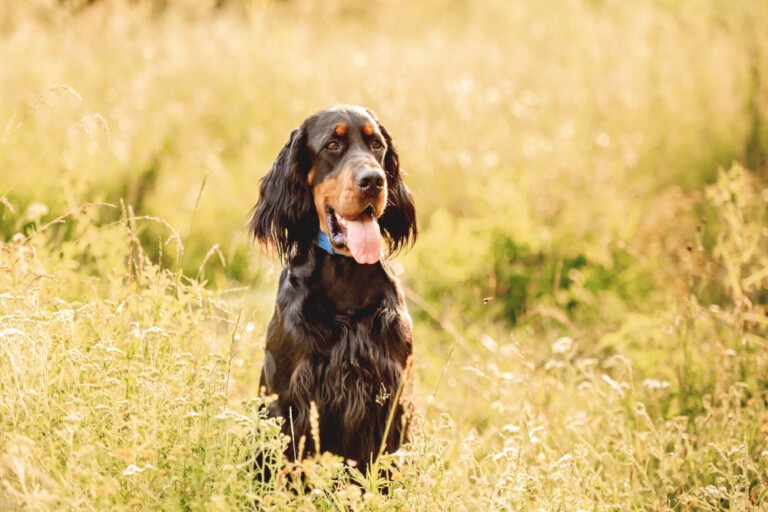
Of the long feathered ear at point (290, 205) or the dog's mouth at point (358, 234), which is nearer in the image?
the dog's mouth at point (358, 234)

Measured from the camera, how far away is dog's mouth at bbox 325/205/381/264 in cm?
285

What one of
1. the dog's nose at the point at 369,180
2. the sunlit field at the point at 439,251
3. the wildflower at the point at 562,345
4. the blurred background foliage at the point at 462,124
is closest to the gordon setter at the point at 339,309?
the dog's nose at the point at 369,180

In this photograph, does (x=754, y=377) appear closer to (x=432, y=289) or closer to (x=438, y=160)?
(x=432, y=289)

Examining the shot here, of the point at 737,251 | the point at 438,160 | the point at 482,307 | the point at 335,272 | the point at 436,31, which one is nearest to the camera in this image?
the point at 335,272

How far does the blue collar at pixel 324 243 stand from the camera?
2998mm

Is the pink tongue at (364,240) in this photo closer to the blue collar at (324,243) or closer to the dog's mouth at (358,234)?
the dog's mouth at (358,234)

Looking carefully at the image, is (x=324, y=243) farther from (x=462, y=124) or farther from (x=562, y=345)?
(x=462, y=124)

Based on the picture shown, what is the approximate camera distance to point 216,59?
25.0ft

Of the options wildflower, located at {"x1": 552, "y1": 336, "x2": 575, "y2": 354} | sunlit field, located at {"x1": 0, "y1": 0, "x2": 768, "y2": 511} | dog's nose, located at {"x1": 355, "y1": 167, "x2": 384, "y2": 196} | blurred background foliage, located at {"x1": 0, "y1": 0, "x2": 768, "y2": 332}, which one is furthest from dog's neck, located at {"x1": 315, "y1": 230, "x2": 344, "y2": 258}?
blurred background foliage, located at {"x1": 0, "y1": 0, "x2": 768, "y2": 332}

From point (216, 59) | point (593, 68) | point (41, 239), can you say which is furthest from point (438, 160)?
point (41, 239)

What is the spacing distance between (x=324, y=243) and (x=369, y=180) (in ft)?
1.04

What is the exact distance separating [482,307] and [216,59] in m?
3.76

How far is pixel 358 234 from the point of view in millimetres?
2893

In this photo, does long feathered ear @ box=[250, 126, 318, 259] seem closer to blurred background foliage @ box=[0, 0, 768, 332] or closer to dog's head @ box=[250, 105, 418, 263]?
dog's head @ box=[250, 105, 418, 263]
